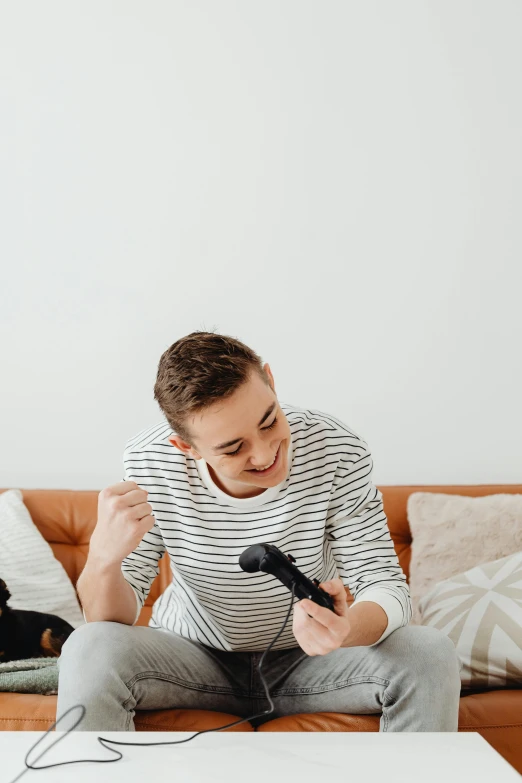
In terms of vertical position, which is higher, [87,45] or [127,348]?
[87,45]

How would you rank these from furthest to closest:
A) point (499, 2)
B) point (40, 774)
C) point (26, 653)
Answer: point (499, 2), point (26, 653), point (40, 774)

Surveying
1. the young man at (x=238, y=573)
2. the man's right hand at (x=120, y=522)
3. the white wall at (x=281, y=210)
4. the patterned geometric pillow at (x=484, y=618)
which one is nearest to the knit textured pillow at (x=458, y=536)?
the patterned geometric pillow at (x=484, y=618)

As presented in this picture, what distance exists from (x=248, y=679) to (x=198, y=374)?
2.09 feet

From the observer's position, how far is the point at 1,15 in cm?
247

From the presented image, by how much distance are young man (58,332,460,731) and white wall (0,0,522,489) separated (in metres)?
0.85

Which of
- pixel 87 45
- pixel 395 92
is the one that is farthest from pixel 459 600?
pixel 87 45

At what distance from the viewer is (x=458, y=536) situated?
2.08m

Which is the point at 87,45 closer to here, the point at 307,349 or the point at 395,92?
the point at 395,92

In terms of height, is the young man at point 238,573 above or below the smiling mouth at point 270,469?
below

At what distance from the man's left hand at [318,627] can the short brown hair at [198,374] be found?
14.9 inches

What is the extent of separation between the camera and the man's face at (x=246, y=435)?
4.35ft

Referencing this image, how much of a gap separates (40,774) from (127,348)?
162 cm

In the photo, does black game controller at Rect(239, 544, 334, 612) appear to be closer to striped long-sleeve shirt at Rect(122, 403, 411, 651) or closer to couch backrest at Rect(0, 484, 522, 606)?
striped long-sleeve shirt at Rect(122, 403, 411, 651)

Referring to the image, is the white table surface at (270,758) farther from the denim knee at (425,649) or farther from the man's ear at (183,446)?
the man's ear at (183,446)
